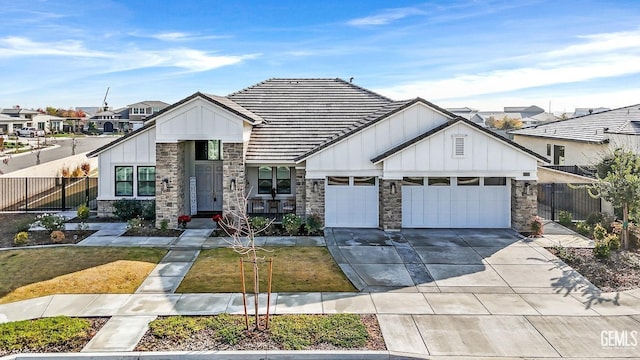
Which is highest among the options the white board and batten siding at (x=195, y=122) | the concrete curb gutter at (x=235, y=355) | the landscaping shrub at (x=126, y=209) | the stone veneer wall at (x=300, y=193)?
the white board and batten siding at (x=195, y=122)

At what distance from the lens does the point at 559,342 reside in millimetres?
8922

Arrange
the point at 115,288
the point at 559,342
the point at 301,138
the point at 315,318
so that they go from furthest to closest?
1. the point at 301,138
2. the point at 115,288
3. the point at 315,318
4. the point at 559,342

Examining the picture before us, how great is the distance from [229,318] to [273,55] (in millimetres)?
18977

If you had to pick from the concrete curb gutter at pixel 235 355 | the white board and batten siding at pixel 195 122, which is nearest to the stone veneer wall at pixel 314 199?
the white board and batten siding at pixel 195 122

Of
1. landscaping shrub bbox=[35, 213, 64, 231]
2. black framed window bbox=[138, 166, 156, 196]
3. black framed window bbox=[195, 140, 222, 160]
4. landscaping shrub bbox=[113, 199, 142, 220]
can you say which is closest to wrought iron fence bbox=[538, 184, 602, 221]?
black framed window bbox=[195, 140, 222, 160]

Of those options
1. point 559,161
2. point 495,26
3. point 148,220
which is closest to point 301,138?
point 148,220

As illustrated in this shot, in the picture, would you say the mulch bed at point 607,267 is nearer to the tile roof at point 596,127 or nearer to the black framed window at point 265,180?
the tile roof at point 596,127

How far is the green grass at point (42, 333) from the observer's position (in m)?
8.68

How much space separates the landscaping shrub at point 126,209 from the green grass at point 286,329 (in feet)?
35.6

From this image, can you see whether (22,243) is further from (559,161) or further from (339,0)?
(559,161)

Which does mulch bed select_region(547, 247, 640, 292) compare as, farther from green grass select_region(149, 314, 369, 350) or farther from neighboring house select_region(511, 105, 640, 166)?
neighboring house select_region(511, 105, 640, 166)

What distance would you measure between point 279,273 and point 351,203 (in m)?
6.06

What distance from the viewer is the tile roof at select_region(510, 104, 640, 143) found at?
76.9 feet

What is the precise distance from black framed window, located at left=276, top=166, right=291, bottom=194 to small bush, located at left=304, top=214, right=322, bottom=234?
337 centimetres
